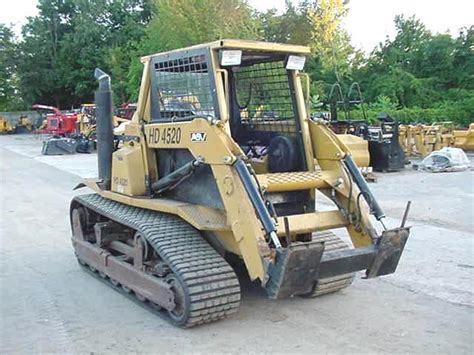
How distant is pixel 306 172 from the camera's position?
554cm

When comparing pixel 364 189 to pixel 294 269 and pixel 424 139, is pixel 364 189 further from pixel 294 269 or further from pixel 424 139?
pixel 424 139

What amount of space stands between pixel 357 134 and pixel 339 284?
1077 centimetres

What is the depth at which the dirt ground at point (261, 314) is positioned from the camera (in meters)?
4.67

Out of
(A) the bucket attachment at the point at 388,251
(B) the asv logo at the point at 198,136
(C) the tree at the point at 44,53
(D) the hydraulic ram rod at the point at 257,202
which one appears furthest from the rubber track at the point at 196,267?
(C) the tree at the point at 44,53

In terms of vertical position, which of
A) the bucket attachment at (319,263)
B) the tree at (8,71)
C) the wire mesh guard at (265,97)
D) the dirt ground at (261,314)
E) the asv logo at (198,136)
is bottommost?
the dirt ground at (261,314)

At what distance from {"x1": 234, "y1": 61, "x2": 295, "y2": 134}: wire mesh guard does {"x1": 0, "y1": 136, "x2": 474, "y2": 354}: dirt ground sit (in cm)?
168

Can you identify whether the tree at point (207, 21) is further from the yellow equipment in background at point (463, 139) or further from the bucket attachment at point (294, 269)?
the bucket attachment at point (294, 269)

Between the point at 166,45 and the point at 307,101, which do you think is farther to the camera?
the point at 166,45

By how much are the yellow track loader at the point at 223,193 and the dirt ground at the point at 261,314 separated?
8.6 inches

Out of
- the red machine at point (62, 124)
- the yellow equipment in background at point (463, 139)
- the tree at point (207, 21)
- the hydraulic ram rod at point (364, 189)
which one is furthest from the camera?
the tree at point (207, 21)

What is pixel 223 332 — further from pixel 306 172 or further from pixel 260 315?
pixel 306 172

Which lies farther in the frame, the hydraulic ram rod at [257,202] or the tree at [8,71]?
the tree at [8,71]

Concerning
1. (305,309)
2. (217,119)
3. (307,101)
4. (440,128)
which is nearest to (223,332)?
(305,309)

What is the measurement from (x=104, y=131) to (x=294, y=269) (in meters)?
3.30
